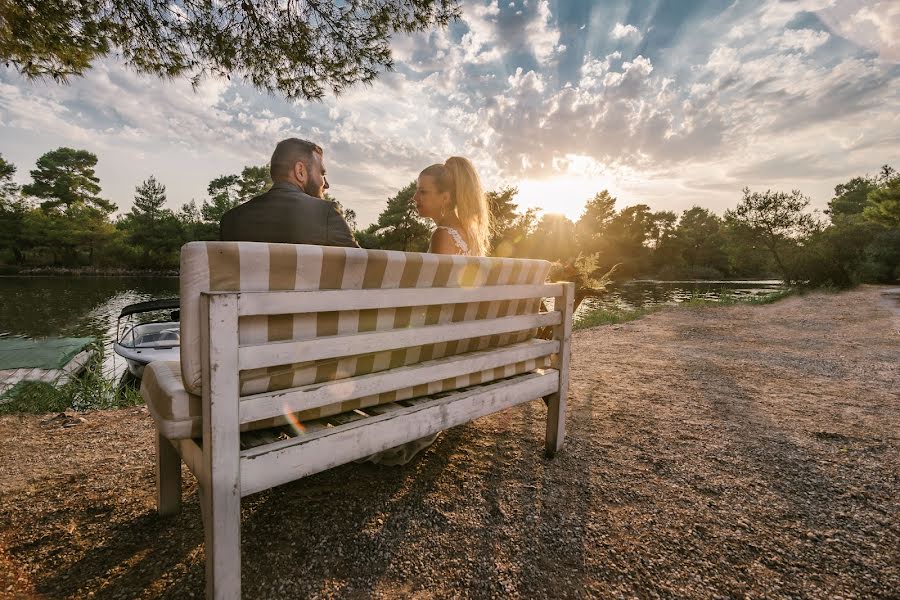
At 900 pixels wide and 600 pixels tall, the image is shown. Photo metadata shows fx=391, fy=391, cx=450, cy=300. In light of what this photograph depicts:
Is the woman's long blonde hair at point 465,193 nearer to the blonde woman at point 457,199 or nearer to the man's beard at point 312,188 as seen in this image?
the blonde woman at point 457,199

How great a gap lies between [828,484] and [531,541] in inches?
72.5

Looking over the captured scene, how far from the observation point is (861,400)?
372 centimetres

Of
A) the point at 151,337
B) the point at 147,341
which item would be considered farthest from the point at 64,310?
the point at 147,341

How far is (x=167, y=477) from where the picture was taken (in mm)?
1883

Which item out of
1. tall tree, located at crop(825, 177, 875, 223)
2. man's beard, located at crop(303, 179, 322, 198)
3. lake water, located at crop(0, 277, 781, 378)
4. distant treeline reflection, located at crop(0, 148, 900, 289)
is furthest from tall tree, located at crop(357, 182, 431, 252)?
Result: tall tree, located at crop(825, 177, 875, 223)

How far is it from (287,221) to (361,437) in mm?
1366

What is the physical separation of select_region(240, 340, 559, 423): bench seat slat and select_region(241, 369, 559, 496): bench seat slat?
107mm

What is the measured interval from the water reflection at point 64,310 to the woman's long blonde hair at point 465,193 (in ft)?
36.9

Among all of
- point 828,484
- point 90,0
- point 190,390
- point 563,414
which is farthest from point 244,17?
point 828,484

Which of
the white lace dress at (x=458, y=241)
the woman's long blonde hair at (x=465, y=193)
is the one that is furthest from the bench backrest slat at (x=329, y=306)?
the woman's long blonde hair at (x=465, y=193)

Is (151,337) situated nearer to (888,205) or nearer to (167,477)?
(167,477)

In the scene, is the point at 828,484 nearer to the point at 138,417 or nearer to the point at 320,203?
the point at 320,203

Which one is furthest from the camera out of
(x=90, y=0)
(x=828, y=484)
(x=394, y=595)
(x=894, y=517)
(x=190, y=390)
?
(x=90, y=0)

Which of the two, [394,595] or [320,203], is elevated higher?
[320,203]
